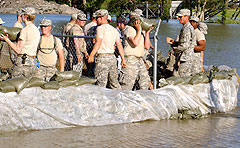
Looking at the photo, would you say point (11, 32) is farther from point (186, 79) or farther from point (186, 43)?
point (186, 43)

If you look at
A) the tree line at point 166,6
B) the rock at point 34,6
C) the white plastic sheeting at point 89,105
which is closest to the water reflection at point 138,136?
the white plastic sheeting at point 89,105

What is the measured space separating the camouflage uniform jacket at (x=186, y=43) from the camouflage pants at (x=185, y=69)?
0.11 metres

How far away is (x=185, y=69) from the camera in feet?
36.5

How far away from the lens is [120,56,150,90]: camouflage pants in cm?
985

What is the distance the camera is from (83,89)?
8.87 m

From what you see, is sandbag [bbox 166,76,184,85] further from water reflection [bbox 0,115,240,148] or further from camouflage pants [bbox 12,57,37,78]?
camouflage pants [bbox 12,57,37,78]

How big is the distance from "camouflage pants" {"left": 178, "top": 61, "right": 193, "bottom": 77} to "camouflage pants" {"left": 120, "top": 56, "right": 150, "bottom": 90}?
130 centimetres

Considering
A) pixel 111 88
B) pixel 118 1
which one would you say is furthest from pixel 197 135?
pixel 118 1

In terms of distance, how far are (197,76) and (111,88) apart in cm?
190

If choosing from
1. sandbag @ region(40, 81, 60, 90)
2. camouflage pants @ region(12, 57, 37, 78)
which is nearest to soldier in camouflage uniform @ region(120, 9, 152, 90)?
sandbag @ region(40, 81, 60, 90)

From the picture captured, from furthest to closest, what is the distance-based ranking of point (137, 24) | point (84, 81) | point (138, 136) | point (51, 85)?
point (137, 24) < point (84, 81) < point (51, 85) < point (138, 136)

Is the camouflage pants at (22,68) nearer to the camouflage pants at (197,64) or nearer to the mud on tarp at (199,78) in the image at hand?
the mud on tarp at (199,78)

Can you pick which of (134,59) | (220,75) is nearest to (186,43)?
(220,75)

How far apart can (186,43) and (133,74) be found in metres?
1.66
